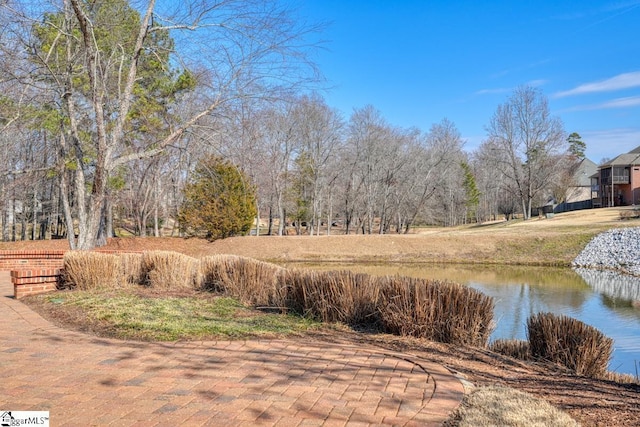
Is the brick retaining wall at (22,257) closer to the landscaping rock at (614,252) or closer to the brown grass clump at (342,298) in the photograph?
the brown grass clump at (342,298)

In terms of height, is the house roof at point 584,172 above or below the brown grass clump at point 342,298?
above

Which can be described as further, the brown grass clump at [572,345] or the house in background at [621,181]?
the house in background at [621,181]

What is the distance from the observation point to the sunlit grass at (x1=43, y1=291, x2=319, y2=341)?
16.2ft

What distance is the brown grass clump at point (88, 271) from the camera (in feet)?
25.4

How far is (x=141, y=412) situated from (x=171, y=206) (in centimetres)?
3330

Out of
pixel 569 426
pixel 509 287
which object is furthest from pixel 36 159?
pixel 569 426

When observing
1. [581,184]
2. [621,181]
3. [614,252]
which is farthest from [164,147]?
[581,184]

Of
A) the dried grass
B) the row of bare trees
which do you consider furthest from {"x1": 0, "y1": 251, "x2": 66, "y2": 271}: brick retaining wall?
the dried grass

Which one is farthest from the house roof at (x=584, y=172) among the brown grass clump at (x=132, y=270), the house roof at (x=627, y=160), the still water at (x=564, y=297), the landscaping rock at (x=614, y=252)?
the brown grass clump at (x=132, y=270)

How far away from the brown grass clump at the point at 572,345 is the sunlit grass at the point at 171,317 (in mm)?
2699

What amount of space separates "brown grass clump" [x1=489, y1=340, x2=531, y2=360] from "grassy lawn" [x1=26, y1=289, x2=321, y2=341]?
226cm

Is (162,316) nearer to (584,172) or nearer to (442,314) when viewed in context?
(442,314)

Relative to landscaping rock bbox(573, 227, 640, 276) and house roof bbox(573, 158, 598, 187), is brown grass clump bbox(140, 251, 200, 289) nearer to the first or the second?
landscaping rock bbox(573, 227, 640, 276)

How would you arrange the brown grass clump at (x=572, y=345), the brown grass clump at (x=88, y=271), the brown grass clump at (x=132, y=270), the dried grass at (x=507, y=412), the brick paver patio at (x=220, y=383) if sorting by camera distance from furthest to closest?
the brown grass clump at (x=132, y=270) → the brown grass clump at (x=88, y=271) → the brown grass clump at (x=572, y=345) → the brick paver patio at (x=220, y=383) → the dried grass at (x=507, y=412)
